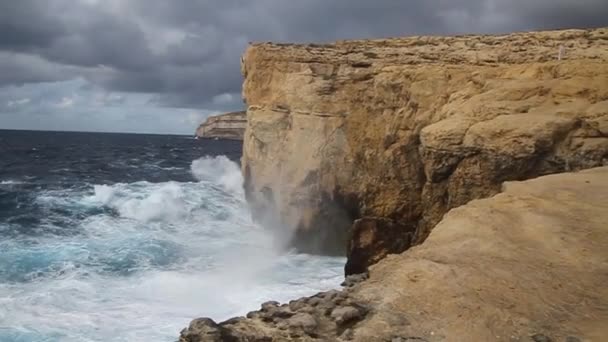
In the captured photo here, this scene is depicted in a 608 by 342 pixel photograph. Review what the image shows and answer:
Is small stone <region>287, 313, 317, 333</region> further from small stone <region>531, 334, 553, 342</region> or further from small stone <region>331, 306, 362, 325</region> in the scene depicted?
small stone <region>531, 334, 553, 342</region>

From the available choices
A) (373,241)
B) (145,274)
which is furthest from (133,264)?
(373,241)

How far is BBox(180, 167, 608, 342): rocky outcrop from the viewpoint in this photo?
605 cm

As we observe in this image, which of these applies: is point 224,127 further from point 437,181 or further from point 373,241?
point 437,181

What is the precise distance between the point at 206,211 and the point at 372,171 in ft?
36.8

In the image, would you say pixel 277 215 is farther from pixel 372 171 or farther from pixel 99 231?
pixel 99 231

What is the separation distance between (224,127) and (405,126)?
358ft

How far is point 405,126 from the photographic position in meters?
16.3

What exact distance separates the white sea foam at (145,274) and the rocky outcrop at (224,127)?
9423 cm

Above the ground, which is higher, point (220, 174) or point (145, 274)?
point (220, 174)

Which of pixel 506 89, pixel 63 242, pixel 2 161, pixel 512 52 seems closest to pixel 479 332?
pixel 506 89

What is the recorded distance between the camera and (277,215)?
781 inches

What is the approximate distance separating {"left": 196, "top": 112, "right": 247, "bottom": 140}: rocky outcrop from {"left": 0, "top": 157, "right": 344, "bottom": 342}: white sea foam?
9423cm

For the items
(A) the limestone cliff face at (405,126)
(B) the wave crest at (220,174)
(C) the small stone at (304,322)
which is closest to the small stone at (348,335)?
(C) the small stone at (304,322)

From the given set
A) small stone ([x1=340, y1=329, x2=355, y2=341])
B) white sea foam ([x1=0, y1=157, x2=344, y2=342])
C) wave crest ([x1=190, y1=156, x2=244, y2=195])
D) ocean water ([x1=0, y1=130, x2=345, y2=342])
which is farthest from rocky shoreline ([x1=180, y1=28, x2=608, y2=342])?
wave crest ([x1=190, y1=156, x2=244, y2=195])
